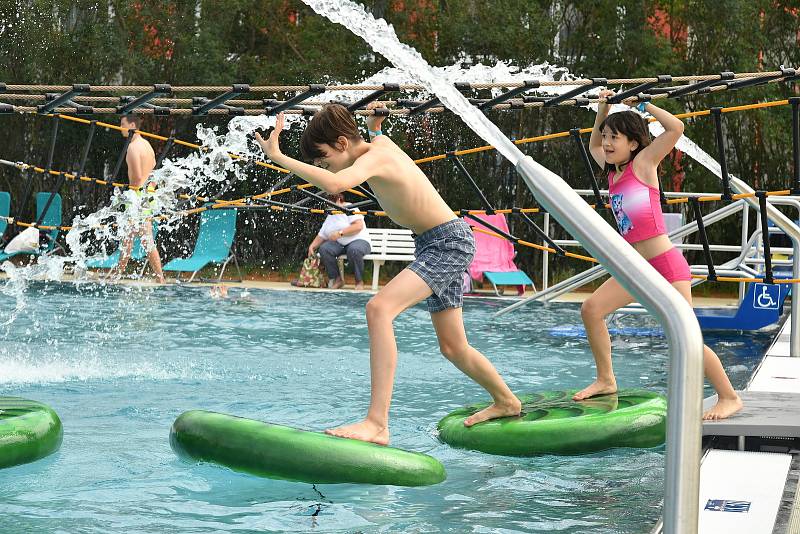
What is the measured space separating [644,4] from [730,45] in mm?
1201

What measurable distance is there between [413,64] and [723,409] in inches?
71.6

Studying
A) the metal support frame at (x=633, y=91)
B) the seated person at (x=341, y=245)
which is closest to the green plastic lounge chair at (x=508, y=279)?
the seated person at (x=341, y=245)

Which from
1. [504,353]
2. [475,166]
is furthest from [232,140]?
[504,353]

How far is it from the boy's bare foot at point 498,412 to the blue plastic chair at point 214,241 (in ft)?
28.0

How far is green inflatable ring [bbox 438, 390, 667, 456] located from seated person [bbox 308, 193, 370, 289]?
8.23 metres

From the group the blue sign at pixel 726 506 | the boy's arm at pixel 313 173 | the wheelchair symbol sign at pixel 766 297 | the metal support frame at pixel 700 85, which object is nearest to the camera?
the blue sign at pixel 726 506

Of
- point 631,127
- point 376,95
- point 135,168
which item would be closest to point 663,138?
point 631,127

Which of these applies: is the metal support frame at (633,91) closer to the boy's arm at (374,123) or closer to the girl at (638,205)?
the girl at (638,205)

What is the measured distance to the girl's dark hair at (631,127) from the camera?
4562 millimetres

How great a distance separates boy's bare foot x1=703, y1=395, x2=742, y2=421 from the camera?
4.20m

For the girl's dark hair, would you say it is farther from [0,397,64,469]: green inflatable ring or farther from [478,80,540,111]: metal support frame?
[0,397,64,469]: green inflatable ring

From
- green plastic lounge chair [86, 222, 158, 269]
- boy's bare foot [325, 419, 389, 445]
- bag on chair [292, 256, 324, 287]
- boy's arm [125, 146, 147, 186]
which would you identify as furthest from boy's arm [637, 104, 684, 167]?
green plastic lounge chair [86, 222, 158, 269]

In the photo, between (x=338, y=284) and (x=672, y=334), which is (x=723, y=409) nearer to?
(x=672, y=334)

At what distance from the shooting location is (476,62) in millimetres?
14469
